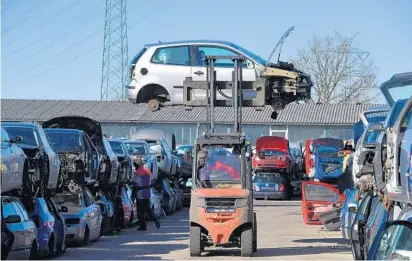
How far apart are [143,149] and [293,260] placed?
46.3ft

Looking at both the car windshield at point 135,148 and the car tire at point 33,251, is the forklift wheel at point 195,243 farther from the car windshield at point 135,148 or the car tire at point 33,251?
the car windshield at point 135,148

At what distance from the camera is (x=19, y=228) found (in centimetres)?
1456

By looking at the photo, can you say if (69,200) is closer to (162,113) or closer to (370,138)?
(370,138)

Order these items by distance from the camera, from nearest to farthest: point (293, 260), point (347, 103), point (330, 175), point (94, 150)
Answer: point (293, 260) < point (94, 150) < point (330, 175) < point (347, 103)

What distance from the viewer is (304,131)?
7019 cm

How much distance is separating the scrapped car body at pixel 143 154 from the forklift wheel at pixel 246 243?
11608 millimetres

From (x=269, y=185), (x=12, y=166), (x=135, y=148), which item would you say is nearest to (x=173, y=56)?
(x=12, y=166)

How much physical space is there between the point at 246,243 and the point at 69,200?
14.3ft

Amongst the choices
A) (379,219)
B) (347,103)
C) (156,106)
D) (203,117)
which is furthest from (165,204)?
(347,103)

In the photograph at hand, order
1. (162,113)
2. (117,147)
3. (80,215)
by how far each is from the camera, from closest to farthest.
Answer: (80,215)
(117,147)
(162,113)

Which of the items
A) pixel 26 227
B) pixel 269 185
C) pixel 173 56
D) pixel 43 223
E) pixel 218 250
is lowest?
pixel 269 185

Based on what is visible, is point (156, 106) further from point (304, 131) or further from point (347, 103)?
point (347, 103)

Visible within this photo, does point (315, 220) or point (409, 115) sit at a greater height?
point (409, 115)

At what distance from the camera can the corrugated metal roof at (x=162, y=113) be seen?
227ft
